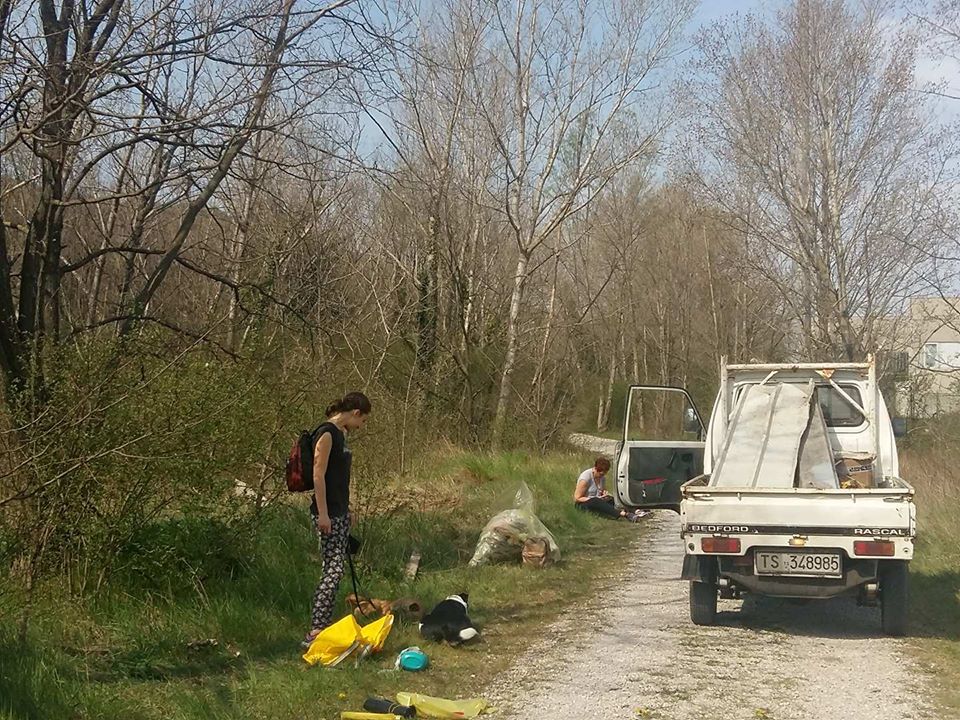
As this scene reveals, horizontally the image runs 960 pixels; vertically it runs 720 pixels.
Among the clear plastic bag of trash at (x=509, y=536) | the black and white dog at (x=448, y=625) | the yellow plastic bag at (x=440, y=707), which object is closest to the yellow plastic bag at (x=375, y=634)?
the black and white dog at (x=448, y=625)

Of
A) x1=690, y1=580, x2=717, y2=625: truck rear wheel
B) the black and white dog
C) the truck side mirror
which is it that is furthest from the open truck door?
the black and white dog

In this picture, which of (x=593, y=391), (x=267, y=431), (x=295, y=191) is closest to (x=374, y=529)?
(x=267, y=431)

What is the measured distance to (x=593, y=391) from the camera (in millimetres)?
42156

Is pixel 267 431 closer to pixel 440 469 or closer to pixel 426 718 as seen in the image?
pixel 426 718

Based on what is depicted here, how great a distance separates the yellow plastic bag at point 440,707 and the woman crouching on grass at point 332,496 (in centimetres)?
127

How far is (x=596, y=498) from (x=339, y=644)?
9633mm

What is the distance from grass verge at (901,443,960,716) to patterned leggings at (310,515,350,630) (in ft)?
12.8

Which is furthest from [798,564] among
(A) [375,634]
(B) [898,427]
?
(A) [375,634]

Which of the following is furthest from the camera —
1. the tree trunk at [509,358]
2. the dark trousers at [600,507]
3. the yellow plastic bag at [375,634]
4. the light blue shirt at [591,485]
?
the tree trunk at [509,358]

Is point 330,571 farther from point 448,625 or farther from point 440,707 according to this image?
point 440,707

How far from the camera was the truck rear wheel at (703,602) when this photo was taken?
8.39m

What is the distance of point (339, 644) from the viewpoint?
21.6ft

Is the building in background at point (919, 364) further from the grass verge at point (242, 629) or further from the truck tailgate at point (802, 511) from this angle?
the grass verge at point (242, 629)

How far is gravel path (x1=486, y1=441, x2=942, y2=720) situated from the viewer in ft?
20.0
